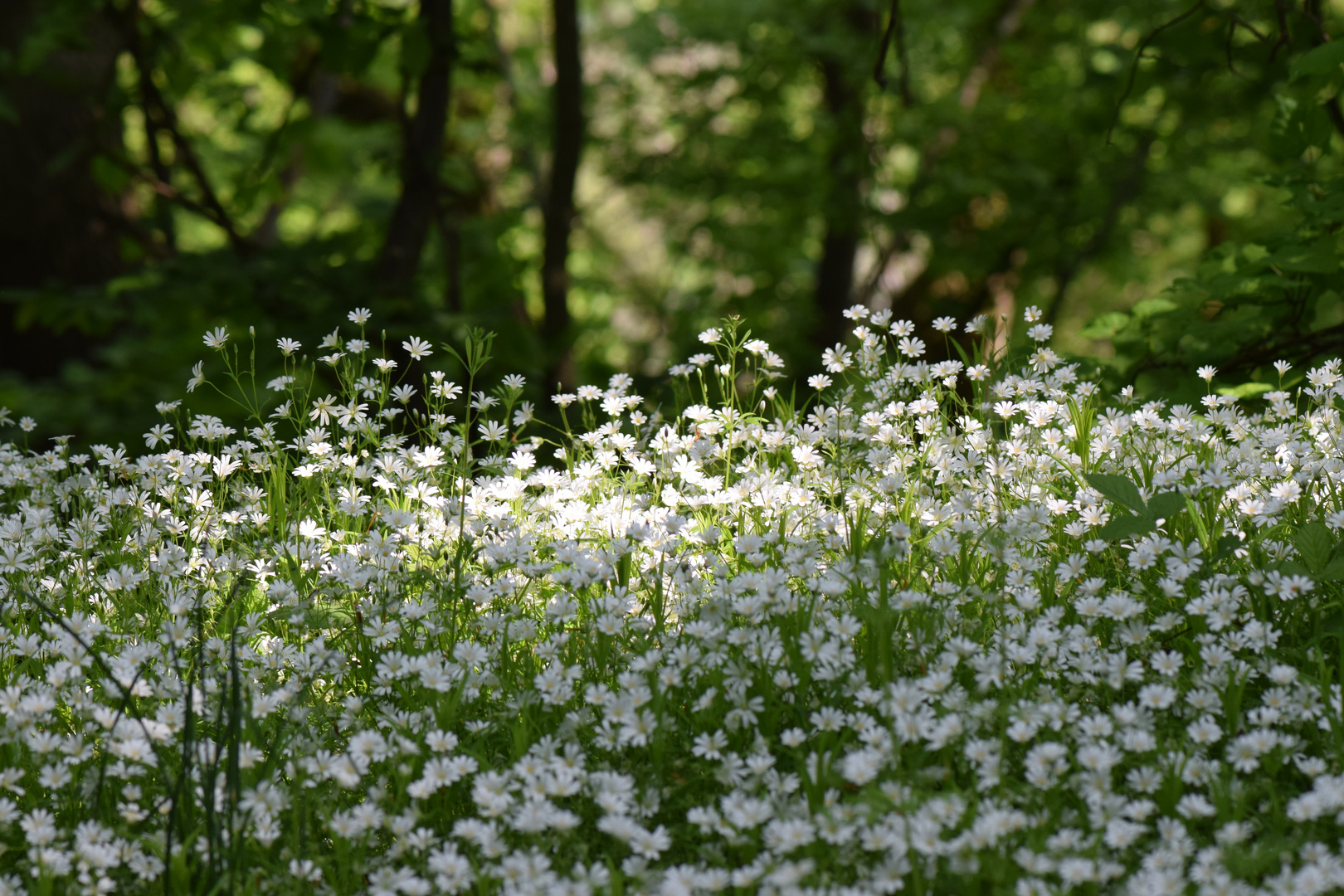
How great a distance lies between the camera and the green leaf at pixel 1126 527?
8.55ft

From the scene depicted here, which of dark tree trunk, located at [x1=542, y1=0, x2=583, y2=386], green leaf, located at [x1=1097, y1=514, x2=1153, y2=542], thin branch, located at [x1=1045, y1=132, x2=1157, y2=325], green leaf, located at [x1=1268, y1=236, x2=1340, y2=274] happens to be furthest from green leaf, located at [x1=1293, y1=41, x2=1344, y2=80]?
thin branch, located at [x1=1045, y1=132, x2=1157, y2=325]

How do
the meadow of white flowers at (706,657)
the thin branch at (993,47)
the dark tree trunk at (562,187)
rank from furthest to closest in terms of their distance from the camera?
the thin branch at (993,47), the dark tree trunk at (562,187), the meadow of white flowers at (706,657)

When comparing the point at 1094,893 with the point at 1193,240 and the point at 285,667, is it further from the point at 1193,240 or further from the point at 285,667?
the point at 1193,240

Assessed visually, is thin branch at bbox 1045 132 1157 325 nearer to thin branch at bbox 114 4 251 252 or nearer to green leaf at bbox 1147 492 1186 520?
thin branch at bbox 114 4 251 252

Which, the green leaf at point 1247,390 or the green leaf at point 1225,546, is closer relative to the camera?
the green leaf at point 1225,546

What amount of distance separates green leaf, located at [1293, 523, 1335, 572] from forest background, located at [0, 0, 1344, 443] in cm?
129

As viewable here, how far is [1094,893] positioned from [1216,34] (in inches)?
189

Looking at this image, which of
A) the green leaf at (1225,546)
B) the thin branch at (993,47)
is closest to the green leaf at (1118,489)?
the green leaf at (1225,546)

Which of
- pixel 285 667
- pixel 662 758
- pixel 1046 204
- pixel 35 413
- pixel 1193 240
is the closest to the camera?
pixel 662 758

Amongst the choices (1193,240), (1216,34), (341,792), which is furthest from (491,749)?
(1193,240)

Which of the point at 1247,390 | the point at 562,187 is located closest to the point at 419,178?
the point at 562,187

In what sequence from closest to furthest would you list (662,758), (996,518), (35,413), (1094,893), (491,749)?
(1094,893)
(662,758)
(491,749)
(996,518)
(35,413)

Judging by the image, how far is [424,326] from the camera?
5098 mm

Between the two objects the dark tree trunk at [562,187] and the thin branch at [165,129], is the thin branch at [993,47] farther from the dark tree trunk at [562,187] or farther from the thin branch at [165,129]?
the thin branch at [165,129]
